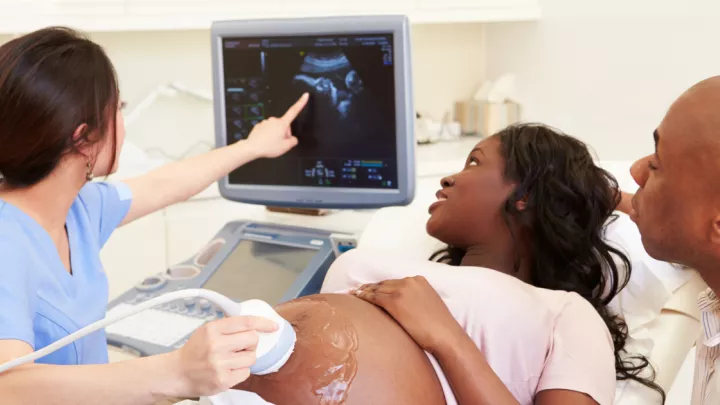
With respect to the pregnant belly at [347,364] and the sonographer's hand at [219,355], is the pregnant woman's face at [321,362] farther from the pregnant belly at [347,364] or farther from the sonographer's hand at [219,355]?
the sonographer's hand at [219,355]

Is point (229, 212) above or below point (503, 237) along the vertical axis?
below

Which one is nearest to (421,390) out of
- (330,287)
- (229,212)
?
(330,287)

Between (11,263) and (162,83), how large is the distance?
2022 mm

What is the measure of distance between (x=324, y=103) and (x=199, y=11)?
3.78ft

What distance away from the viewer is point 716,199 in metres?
0.98

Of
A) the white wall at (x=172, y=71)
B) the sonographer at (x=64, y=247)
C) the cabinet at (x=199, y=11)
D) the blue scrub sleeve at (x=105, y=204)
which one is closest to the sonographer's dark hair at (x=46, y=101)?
the sonographer at (x=64, y=247)

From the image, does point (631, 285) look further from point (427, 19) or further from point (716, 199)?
point (427, 19)

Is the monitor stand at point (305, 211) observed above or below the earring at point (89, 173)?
below

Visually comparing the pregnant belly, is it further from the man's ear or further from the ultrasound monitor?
the ultrasound monitor

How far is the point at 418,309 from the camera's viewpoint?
1.22 meters

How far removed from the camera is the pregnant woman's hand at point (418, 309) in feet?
3.90

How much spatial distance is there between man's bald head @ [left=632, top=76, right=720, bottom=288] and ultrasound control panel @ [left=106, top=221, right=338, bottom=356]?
2.74 feet

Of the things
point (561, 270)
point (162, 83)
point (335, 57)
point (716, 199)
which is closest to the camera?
point (716, 199)

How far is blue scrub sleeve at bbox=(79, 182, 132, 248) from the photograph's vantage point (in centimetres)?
144
